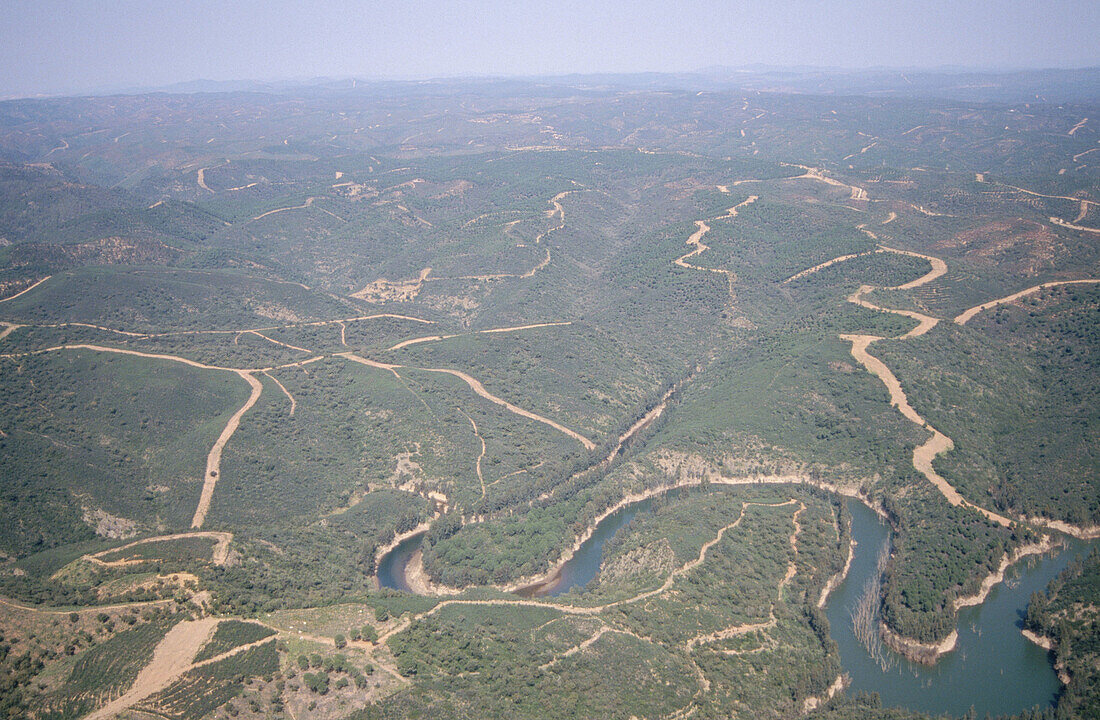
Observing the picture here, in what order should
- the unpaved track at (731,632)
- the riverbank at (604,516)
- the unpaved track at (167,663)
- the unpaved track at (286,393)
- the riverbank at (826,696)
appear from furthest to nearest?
the unpaved track at (286,393) → the riverbank at (604,516) → the unpaved track at (731,632) → the riverbank at (826,696) → the unpaved track at (167,663)

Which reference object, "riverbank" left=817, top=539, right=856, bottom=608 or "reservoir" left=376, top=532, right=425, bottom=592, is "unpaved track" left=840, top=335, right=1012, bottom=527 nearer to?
"riverbank" left=817, top=539, right=856, bottom=608

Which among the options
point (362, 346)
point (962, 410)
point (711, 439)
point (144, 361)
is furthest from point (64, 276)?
point (962, 410)

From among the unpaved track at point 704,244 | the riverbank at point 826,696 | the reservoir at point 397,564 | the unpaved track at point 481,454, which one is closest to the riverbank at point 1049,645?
the riverbank at point 826,696

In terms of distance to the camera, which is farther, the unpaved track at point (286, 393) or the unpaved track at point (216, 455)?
the unpaved track at point (286, 393)

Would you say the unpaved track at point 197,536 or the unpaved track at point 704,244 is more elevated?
the unpaved track at point 704,244

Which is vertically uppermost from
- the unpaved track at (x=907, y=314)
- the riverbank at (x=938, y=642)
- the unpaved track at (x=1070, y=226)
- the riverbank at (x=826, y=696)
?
the unpaved track at (x=1070, y=226)

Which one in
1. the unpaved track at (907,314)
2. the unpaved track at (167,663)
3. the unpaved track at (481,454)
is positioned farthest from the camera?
the unpaved track at (907,314)

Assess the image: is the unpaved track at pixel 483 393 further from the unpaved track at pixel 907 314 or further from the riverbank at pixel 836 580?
the unpaved track at pixel 907 314
